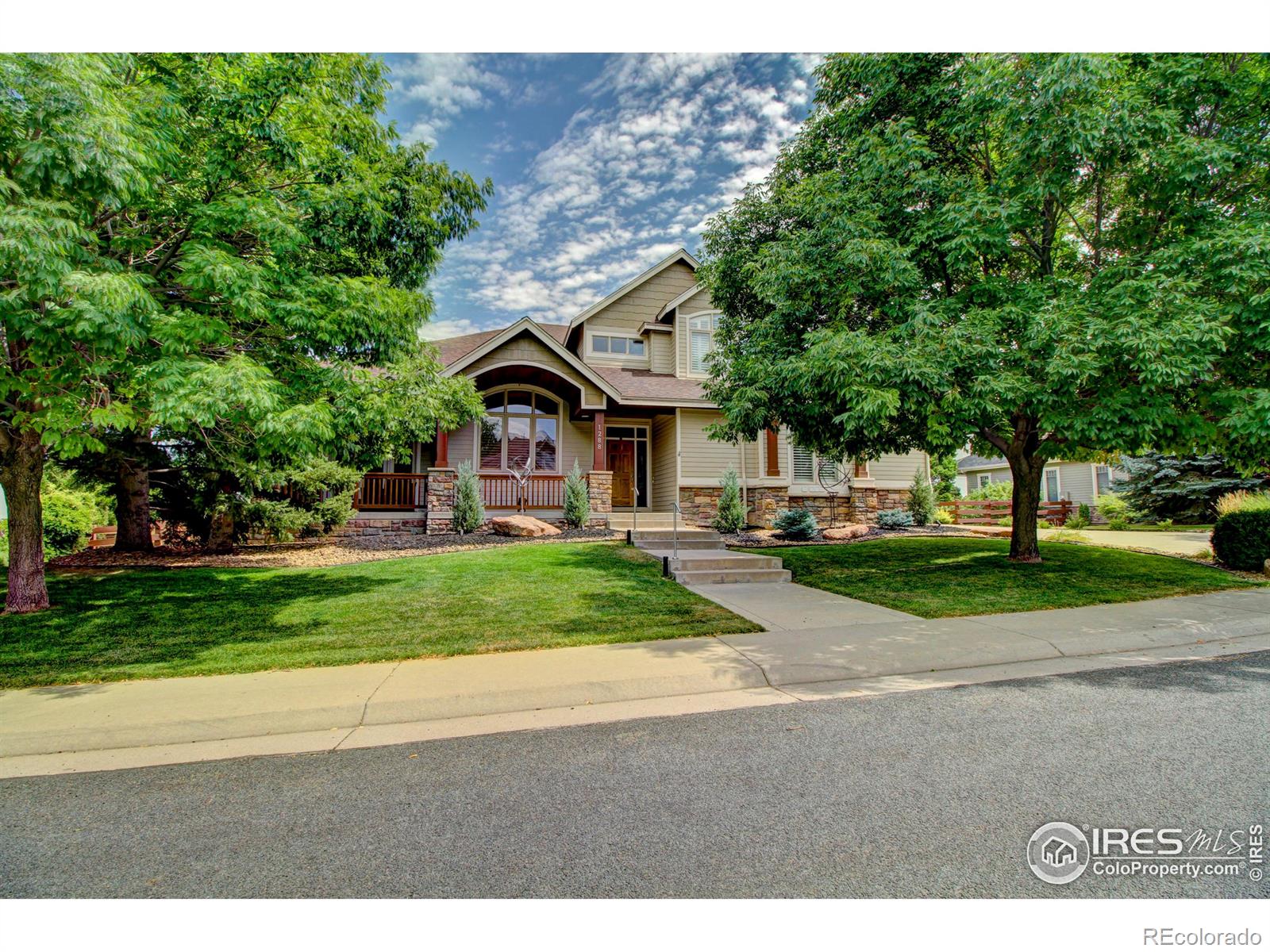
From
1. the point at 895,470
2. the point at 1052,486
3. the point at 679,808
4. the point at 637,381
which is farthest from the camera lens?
the point at 1052,486

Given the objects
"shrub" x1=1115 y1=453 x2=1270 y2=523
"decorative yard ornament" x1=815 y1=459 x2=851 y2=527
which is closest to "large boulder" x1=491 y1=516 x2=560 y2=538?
"decorative yard ornament" x1=815 y1=459 x2=851 y2=527

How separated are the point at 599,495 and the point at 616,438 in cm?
363

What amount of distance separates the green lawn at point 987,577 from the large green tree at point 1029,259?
6.66ft

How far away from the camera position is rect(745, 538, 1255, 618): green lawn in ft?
25.5

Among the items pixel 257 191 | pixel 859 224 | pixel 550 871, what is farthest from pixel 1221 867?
pixel 257 191

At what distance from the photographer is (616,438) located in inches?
739

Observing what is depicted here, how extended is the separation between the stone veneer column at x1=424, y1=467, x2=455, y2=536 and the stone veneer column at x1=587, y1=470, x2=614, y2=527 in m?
3.38

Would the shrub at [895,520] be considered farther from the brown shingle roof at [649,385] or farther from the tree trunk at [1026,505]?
the brown shingle roof at [649,385]

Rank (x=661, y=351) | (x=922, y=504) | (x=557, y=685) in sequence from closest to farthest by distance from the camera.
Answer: (x=557, y=685) < (x=922, y=504) < (x=661, y=351)

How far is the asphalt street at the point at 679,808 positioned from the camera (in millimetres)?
2416

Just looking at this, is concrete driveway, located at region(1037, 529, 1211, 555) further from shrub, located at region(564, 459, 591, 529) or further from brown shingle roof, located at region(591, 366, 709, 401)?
shrub, located at region(564, 459, 591, 529)

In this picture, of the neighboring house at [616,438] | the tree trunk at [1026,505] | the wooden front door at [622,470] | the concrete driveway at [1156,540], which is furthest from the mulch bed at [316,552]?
the concrete driveway at [1156,540]

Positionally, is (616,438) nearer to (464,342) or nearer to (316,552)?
(464,342)

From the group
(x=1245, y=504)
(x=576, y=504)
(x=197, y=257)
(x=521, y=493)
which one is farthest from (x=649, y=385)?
(x=1245, y=504)
